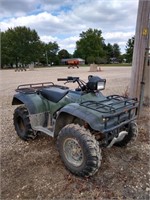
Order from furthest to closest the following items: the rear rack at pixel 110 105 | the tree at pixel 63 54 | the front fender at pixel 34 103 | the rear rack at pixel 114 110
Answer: the tree at pixel 63 54
the front fender at pixel 34 103
the rear rack at pixel 110 105
the rear rack at pixel 114 110

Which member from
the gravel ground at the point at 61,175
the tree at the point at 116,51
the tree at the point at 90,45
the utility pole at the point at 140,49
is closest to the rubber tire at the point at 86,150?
the gravel ground at the point at 61,175

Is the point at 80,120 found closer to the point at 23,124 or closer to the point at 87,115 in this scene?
the point at 87,115

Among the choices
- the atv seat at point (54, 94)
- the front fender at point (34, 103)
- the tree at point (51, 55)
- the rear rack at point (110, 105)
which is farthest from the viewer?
the tree at point (51, 55)

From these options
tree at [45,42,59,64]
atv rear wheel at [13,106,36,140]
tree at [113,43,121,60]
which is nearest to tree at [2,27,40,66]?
tree at [45,42,59,64]

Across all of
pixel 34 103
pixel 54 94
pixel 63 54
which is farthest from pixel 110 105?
pixel 63 54

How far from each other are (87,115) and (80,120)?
477mm

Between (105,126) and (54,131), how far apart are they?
97 centimetres

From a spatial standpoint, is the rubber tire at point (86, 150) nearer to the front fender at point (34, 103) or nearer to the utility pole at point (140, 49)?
the front fender at point (34, 103)

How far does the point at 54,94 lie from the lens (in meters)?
3.59

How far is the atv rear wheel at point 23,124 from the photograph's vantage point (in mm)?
3847

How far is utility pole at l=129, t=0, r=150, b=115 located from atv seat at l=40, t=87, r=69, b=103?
2507mm

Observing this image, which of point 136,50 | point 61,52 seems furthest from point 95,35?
point 136,50

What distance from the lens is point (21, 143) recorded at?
13.0 feet

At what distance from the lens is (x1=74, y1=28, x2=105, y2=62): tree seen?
217 feet
